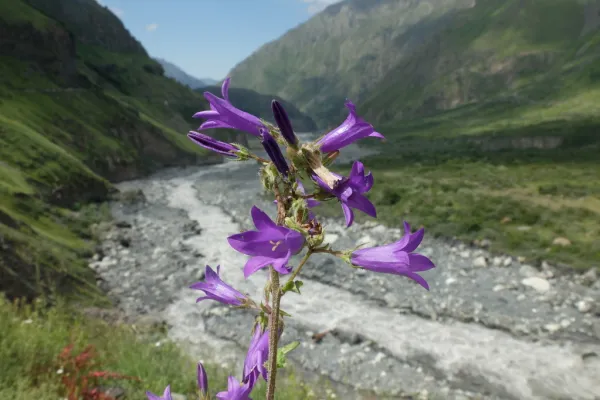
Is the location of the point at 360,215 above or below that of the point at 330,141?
below

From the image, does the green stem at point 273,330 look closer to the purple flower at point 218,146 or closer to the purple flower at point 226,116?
the purple flower at point 218,146

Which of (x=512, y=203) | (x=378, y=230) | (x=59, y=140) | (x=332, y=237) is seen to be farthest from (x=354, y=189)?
(x=59, y=140)

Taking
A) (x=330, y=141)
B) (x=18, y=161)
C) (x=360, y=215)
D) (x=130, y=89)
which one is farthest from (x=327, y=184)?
(x=130, y=89)

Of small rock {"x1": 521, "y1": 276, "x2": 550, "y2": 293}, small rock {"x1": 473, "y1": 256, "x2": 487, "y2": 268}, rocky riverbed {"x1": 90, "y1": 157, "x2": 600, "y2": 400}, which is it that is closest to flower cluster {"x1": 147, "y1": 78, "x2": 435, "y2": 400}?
rocky riverbed {"x1": 90, "y1": 157, "x2": 600, "y2": 400}

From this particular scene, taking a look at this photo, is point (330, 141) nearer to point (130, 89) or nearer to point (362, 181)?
point (362, 181)

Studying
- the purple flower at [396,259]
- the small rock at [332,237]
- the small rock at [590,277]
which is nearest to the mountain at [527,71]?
the small rock at [332,237]
